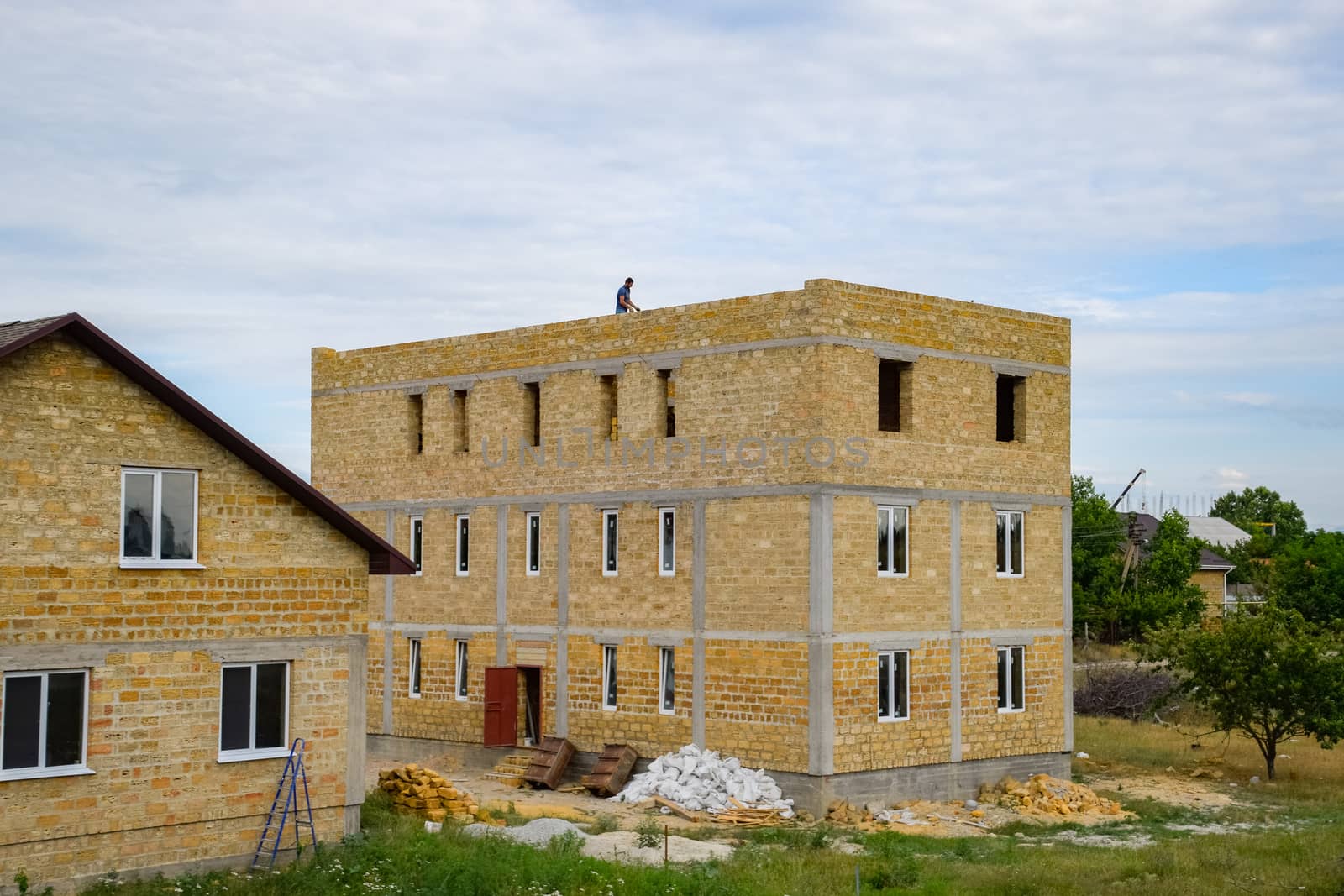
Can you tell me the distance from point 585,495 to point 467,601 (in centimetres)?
409

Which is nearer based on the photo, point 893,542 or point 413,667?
point 893,542

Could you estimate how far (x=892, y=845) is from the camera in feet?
77.1

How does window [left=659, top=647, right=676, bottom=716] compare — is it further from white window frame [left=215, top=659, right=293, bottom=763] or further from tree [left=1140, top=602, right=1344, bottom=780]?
tree [left=1140, top=602, right=1344, bottom=780]

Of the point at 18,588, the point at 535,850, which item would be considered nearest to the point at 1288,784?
the point at 535,850

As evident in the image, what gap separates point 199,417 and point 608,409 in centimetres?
1206

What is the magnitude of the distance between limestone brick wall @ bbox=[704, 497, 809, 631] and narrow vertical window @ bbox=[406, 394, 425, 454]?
831cm

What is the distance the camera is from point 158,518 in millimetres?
19812

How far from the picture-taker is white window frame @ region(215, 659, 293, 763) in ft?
66.2

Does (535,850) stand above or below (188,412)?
below

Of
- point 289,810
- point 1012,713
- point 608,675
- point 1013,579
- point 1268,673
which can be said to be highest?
point 1013,579

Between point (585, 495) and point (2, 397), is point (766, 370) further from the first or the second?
point (2, 397)

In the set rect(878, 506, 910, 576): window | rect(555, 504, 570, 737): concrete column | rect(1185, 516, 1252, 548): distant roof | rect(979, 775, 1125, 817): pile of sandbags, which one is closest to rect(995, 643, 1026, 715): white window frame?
rect(979, 775, 1125, 817): pile of sandbags

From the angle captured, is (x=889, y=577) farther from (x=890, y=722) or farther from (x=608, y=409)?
(x=608, y=409)

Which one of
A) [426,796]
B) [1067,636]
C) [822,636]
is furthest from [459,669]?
[1067,636]
